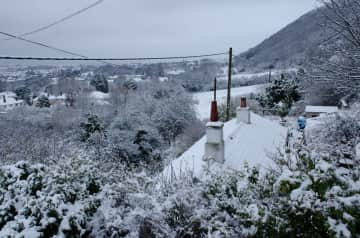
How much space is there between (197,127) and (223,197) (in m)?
14.5

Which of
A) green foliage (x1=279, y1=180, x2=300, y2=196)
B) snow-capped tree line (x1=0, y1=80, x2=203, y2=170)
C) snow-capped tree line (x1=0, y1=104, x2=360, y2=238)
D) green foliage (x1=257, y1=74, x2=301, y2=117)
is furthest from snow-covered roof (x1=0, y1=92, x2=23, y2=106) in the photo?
green foliage (x1=279, y1=180, x2=300, y2=196)

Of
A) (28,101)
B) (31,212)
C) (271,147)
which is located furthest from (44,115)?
(31,212)

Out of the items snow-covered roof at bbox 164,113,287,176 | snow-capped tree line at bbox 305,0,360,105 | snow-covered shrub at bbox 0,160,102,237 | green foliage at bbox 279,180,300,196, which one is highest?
snow-capped tree line at bbox 305,0,360,105

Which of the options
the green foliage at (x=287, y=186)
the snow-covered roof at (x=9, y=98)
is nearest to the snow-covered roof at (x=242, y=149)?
the green foliage at (x=287, y=186)

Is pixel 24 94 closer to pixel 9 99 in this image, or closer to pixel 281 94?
pixel 9 99

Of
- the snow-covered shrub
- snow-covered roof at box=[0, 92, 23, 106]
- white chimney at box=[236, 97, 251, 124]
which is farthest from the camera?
snow-covered roof at box=[0, 92, 23, 106]

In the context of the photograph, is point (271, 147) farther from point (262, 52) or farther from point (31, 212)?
point (262, 52)

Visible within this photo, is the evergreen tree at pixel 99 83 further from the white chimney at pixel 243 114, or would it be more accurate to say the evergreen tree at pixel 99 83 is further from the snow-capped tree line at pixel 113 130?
the white chimney at pixel 243 114

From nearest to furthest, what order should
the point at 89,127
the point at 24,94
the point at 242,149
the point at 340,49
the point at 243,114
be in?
the point at 340,49, the point at 242,149, the point at 243,114, the point at 89,127, the point at 24,94

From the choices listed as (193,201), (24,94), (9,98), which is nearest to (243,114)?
(193,201)

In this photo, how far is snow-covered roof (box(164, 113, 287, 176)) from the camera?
18.9ft

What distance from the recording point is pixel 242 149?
6.76m

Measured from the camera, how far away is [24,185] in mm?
3113

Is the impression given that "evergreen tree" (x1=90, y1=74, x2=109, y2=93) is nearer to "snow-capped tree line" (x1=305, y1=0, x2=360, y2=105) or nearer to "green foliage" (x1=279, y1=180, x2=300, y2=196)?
"snow-capped tree line" (x1=305, y1=0, x2=360, y2=105)
